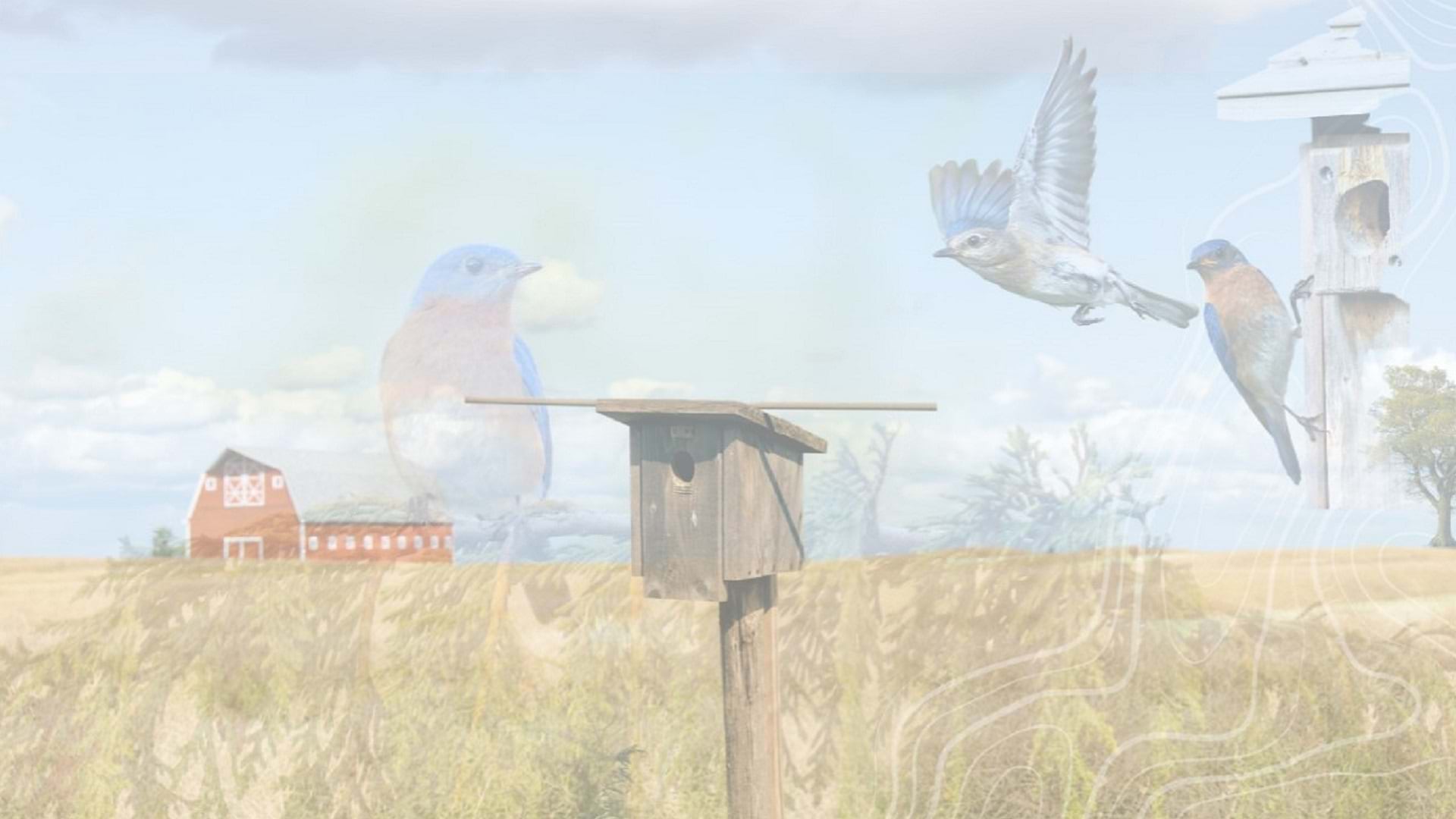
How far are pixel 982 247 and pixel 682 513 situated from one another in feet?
16.0

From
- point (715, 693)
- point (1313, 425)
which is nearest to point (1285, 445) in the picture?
point (1313, 425)

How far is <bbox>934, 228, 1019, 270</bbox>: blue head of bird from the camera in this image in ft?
28.9

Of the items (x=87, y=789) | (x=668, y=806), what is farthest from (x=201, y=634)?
(x=668, y=806)

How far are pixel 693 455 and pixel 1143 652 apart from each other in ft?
11.4

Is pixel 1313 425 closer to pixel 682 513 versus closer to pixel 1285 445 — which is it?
pixel 1285 445

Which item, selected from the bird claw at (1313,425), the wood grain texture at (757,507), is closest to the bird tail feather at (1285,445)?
the bird claw at (1313,425)

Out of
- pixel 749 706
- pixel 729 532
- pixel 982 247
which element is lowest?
pixel 749 706

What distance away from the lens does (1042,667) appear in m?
6.71

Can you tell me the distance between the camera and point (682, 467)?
179 inches

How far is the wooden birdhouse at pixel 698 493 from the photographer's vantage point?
443cm

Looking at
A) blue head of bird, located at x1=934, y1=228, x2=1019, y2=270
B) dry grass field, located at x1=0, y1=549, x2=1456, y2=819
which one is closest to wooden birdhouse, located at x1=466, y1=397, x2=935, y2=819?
dry grass field, located at x1=0, y1=549, x2=1456, y2=819

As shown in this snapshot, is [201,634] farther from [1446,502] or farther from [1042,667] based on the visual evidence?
[1446,502]

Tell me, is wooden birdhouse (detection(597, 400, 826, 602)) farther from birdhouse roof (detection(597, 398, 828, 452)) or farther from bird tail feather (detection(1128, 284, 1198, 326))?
bird tail feather (detection(1128, 284, 1198, 326))

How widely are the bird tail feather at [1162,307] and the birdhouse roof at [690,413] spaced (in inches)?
190
